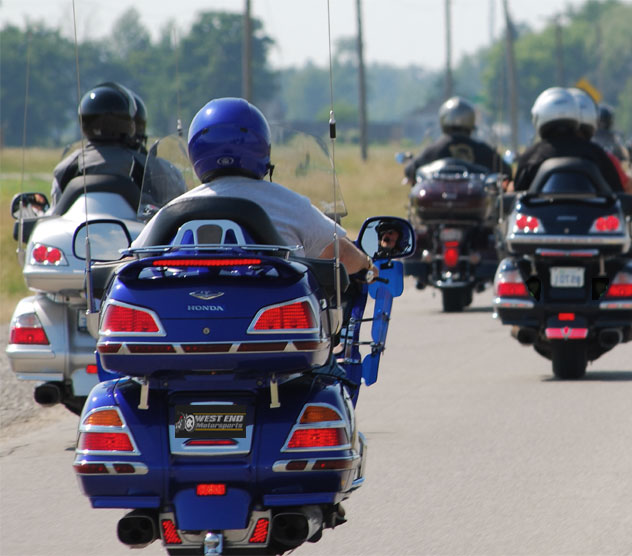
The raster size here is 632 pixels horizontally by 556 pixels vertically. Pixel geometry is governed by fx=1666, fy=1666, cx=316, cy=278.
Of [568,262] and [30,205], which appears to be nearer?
[30,205]

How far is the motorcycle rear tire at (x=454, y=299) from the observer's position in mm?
17562

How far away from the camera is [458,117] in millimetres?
18234

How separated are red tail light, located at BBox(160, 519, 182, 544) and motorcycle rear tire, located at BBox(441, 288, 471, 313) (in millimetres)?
12436

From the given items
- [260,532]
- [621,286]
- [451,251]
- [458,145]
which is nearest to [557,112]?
[621,286]

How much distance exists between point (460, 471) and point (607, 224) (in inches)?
140

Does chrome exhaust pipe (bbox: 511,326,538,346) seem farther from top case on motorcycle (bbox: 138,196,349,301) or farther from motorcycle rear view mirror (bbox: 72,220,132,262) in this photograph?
top case on motorcycle (bbox: 138,196,349,301)

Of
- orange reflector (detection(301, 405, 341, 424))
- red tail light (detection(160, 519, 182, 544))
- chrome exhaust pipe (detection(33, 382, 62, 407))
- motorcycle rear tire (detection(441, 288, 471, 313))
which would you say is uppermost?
orange reflector (detection(301, 405, 341, 424))

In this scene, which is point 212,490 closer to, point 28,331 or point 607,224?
point 28,331

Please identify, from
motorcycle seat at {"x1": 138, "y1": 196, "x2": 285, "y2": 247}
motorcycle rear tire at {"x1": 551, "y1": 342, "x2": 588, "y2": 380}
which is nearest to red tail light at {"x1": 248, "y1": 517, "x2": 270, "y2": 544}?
motorcycle seat at {"x1": 138, "y1": 196, "x2": 285, "y2": 247}

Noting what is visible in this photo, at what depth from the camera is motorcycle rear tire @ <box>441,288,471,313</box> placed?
17562 mm

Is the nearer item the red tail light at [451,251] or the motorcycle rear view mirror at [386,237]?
the motorcycle rear view mirror at [386,237]

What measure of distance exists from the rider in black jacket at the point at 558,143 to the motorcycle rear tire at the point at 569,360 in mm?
1173

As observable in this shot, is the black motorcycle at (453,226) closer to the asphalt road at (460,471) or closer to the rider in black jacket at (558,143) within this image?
the asphalt road at (460,471)

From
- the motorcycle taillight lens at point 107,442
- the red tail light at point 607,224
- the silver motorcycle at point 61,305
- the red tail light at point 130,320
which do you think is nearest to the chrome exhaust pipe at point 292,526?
the motorcycle taillight lens at point 107,442
